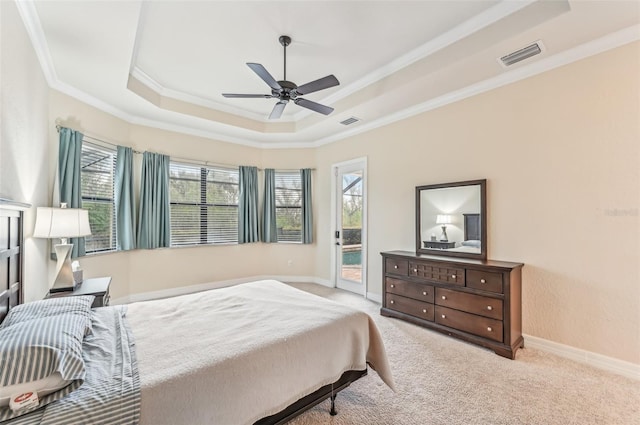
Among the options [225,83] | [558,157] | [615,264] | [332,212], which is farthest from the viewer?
[332,212]

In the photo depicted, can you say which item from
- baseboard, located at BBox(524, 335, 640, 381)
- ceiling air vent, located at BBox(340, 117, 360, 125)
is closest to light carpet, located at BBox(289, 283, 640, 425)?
baseboard, located at BBox(524, 335, 640, 381)

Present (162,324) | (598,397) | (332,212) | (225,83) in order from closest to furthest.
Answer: (162,324), (598,397), (225,83), (332,212)

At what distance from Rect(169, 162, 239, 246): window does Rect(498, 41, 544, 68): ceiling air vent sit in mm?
4475

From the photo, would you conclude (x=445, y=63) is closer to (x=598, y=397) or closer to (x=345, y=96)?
(x=345, y=96)

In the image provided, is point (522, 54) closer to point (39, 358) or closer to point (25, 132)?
point (39, 358)

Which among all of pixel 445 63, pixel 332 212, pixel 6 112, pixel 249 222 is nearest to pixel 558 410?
pixel 445 63

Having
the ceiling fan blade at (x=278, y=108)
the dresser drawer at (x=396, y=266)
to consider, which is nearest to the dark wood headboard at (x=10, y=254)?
the ceiling fan blade at (x=278, y=108)

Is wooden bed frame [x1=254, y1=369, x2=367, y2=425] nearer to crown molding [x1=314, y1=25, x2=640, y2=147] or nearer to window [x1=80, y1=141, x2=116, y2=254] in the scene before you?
crown molding [x1=314, y1=25, x2=640, y2=147]

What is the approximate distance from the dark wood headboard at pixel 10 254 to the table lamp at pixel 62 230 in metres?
0.39

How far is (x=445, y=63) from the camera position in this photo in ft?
9.82

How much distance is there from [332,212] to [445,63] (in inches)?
121

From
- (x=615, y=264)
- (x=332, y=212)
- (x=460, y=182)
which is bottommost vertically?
(x=615, y=264)

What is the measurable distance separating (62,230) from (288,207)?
143 inches

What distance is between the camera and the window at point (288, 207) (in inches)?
228
